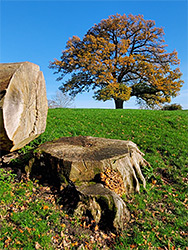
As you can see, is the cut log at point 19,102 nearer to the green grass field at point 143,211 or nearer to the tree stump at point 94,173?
the tree stump at point 94,173

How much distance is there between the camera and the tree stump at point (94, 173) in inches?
134

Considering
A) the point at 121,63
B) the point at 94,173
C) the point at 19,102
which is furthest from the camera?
the point at 121,63

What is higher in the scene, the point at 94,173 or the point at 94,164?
the point at 94,164

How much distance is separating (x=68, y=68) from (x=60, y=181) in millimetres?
18766

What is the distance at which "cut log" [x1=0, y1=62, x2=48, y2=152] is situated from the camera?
303 cm

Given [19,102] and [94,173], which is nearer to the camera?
[19,102]

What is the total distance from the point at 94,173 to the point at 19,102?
1.95m

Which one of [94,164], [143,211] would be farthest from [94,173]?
[143,211]

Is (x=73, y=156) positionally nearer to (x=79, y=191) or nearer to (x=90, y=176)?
(x=90, y=176)

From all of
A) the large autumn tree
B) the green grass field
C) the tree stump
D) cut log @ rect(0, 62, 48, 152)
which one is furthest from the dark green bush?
cut log @ rect(0, 62, 48, 152)

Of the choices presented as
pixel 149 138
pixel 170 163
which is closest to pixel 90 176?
pixel 170 163

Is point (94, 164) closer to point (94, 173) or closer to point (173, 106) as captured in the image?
point (94, 173)

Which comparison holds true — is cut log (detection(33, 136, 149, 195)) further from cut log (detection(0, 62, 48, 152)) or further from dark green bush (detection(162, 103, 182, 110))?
dark green bush (detection(162, 103, 182, 110))

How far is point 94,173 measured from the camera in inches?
153
